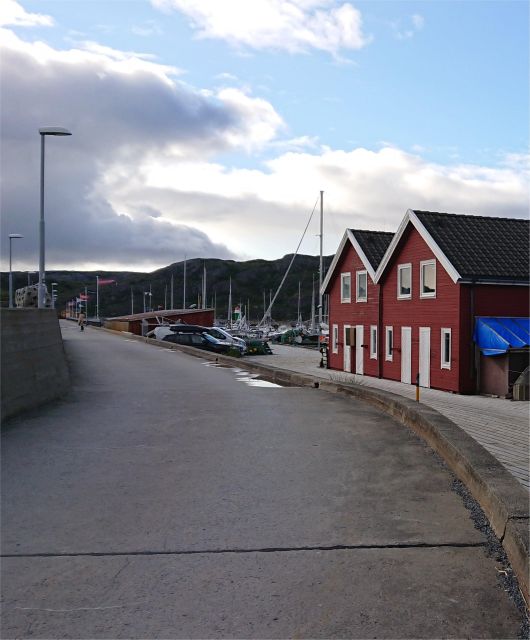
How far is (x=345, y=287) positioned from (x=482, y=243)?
1148 cm

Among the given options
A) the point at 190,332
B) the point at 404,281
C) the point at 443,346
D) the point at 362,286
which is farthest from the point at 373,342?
the point at 190,332

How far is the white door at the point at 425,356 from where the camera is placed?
2989 centimetres

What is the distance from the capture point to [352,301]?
39125mm

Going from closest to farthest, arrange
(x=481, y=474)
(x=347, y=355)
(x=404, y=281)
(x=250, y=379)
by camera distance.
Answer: (x=481, y=474)
(x=250, y=379)
(x=404, y=281)
(x=347, y=355)

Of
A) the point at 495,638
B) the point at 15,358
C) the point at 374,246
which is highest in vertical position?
the point at 374,246

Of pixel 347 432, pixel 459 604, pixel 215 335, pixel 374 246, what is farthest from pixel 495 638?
pixel 215 335

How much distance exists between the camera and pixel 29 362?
479 inches

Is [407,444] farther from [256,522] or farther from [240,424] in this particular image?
[256,522]

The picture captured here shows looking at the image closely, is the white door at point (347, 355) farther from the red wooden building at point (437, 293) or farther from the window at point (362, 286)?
the window at point (362, 286)

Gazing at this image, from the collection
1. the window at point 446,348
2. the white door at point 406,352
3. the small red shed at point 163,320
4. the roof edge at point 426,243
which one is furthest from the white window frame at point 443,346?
the small red shed at point 163,320

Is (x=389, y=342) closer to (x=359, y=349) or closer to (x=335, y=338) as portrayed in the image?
(x=359, y=349)

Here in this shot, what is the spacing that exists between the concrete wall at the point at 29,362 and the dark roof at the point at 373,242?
2468 centimetres

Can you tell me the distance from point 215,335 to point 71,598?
4803 cm

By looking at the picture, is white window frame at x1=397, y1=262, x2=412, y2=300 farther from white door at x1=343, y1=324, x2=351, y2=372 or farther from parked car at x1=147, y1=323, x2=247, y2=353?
parked car at x1=147, y1=323, x2=247, y2=353
